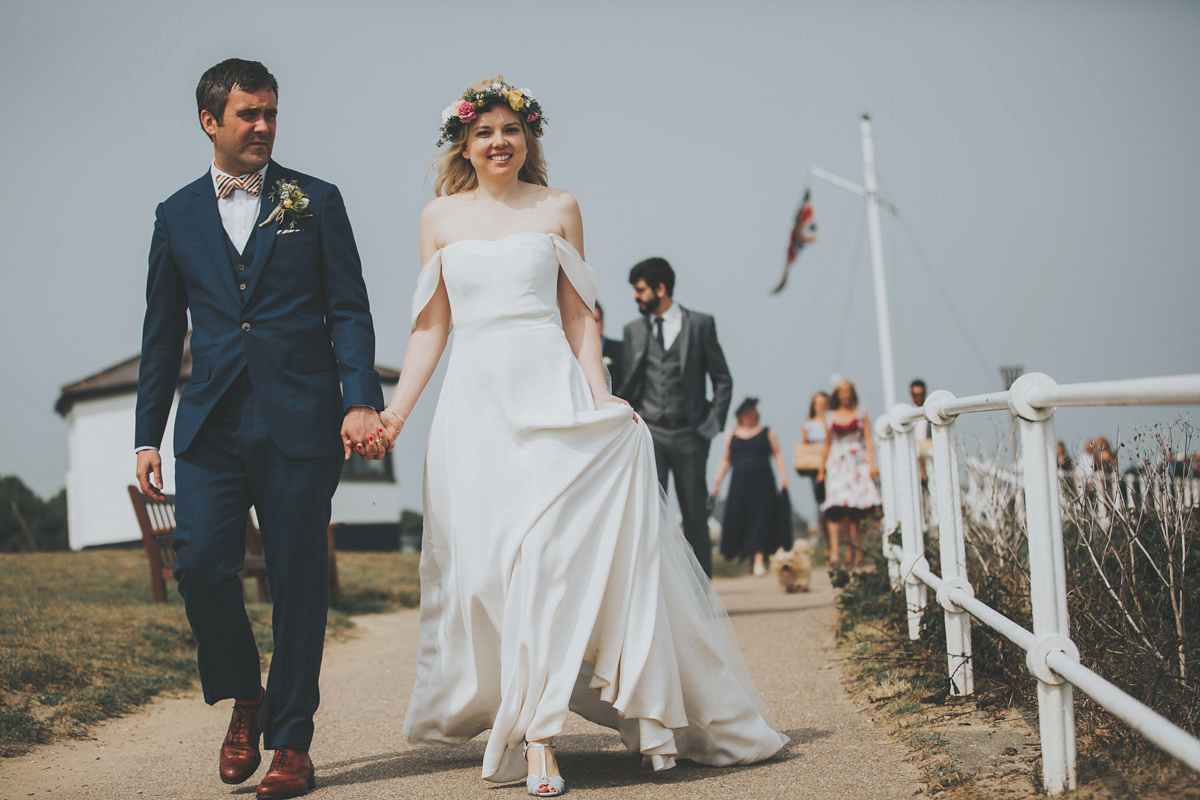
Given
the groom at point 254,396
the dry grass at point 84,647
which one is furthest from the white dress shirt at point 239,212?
the dry grass at point 84,647

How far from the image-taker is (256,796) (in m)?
3.95

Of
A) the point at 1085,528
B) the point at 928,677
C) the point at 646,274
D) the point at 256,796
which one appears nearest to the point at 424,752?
the point at 256,796

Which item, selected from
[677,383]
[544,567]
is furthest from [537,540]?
[677,383]

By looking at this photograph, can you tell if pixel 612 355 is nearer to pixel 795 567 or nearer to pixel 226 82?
pixel 795 567

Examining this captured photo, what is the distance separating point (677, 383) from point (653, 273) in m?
0.80

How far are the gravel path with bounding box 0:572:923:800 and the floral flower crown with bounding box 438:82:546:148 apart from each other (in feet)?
8.06

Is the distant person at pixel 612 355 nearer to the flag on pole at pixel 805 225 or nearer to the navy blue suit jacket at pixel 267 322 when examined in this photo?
the navy blue suit jacket at pixel 267 322

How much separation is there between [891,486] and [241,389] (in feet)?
A: 14.6

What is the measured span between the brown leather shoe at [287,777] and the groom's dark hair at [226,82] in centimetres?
222

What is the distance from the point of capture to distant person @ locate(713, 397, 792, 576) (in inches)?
535

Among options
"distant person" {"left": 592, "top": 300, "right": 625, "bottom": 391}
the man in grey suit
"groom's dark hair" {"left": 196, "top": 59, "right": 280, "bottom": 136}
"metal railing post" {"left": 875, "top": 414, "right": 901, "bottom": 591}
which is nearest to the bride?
"groom's dark hair" {"left": 196, "top": 59, "right": 280, "bottom": 136}

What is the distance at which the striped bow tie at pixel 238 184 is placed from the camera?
4266 mm

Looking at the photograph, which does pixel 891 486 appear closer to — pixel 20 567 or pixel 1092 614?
pixel 1092 614

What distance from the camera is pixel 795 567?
37.1 feet
